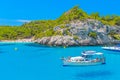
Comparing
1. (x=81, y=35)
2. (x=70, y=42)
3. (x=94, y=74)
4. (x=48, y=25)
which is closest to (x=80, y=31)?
(x=81, y=35)

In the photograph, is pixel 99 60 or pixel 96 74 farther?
pixel 99 60

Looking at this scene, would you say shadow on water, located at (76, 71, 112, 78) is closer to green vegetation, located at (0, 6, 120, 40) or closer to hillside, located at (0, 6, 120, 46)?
hillside, located at (0, 6, 120, 46)

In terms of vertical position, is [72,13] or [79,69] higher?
[72,13]

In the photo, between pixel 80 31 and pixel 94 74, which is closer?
pixel 94 74

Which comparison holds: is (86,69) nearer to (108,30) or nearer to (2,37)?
(108,30)

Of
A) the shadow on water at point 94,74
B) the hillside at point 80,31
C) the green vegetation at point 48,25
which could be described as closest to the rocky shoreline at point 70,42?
the hillside at point 80,31

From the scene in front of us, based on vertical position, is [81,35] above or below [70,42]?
above

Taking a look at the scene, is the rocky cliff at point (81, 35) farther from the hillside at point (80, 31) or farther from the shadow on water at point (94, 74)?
the shadow on water at point (94, 74)

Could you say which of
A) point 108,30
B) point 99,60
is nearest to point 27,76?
point 99,60

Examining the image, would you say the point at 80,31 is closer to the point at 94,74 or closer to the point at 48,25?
the point at 48,25
